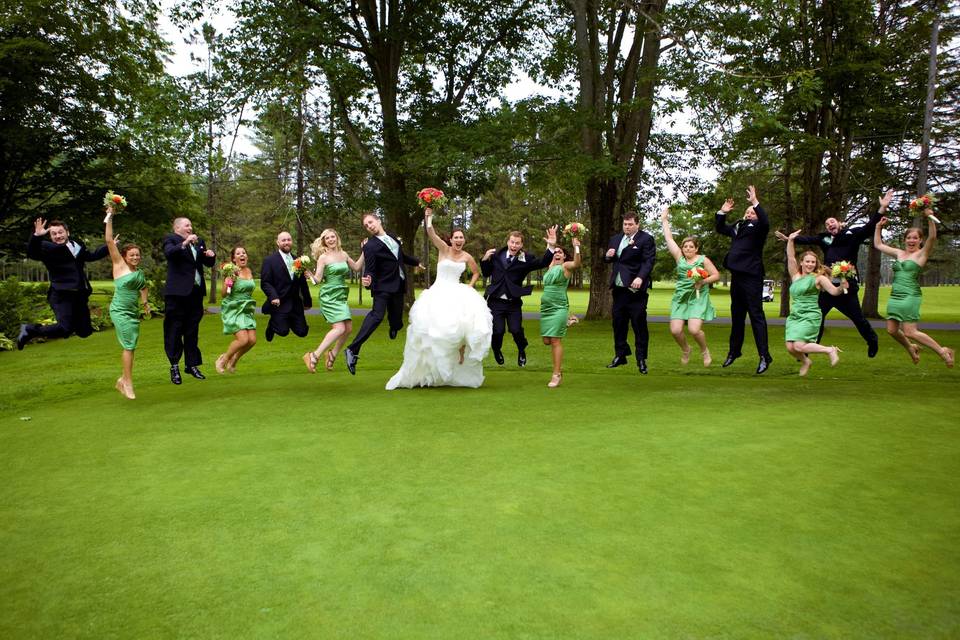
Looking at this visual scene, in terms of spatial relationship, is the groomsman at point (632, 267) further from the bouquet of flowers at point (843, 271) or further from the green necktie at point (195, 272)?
the green necktie at point (195, 272)

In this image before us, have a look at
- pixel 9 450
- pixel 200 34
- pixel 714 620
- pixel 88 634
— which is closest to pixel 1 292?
pixel 200 34

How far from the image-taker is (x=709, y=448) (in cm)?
613

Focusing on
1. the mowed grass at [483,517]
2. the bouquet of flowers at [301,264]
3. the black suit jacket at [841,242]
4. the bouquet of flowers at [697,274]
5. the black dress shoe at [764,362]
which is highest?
the black suit jacket at [841,242]

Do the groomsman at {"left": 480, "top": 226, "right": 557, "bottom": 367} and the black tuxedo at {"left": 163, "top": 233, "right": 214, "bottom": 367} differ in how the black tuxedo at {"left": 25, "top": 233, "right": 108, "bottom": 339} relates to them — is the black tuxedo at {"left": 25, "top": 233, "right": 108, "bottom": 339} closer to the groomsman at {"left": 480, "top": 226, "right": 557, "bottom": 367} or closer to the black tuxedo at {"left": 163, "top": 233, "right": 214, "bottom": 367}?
the black tuxedo at {"left": 163, "top": 233, "right": 214, "bottom": 367}

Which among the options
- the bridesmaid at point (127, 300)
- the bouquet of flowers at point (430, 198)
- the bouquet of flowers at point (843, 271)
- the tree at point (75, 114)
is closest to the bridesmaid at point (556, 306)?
the bouquet of flowers at point (430, 198)

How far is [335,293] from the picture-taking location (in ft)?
32.6

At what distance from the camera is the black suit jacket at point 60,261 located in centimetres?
874

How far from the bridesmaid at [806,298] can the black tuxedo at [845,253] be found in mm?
201

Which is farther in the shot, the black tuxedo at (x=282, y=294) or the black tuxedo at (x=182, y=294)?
the black tuxedo at (x=282, y=294)

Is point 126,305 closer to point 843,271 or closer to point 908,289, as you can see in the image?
point 843,271

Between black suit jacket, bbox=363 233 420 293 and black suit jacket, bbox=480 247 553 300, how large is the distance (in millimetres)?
1159

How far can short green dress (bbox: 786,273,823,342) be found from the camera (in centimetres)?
1002

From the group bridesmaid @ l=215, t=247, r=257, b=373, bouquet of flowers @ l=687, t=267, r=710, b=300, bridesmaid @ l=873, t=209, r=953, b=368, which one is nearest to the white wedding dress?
bridesmaid @ l=215, t=247, r=257, b=373

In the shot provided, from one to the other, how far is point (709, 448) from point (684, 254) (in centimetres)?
500
